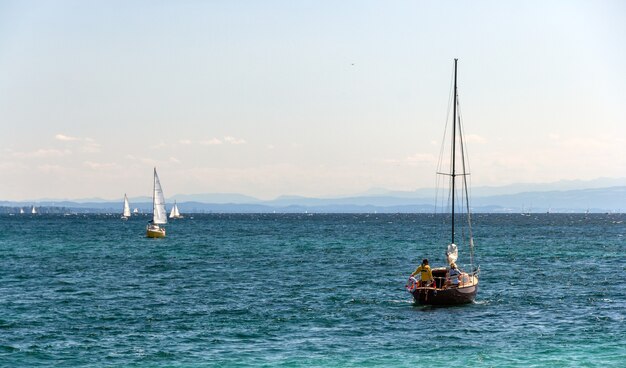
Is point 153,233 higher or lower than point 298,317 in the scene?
higher

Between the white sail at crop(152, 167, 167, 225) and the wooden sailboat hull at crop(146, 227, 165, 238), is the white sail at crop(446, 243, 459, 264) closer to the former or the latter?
the wooden sailboat hull at crop(146, 227, 165, 238)

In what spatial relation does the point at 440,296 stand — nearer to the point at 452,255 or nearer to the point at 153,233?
the point at 452,255

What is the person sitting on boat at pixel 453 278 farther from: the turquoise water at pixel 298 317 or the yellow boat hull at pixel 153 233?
the yellow boat hull at pixel 153 233

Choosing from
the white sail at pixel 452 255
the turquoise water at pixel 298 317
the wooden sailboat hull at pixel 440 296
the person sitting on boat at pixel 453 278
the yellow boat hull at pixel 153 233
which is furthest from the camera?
the yellow boat hull at pixel 153 233

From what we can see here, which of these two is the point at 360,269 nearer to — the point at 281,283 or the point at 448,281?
the point at 281,283

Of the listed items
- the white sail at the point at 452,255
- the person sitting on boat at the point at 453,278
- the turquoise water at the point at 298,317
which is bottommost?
the turquoise water at the point at 298,317

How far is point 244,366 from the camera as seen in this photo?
28562mm

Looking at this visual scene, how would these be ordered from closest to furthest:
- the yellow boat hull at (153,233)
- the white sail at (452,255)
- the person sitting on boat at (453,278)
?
the person sitting on boat at (453,278), the white sail at (452,255), the yellow boat hull at (153,233)

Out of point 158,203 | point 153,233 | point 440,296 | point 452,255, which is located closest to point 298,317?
point 440,296

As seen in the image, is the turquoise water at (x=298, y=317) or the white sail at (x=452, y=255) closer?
the turquoise water at (x=298, y=317)

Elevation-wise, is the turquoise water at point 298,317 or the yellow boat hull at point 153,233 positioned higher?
the yellow boat hull at point 153,233

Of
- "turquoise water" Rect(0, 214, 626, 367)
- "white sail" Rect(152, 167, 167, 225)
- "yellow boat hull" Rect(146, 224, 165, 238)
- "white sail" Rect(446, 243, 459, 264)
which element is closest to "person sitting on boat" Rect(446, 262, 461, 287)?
"white sail" Rect(446, 243, 459, 264)

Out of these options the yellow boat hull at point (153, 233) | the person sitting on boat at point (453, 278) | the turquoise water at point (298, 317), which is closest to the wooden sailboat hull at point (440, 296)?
the person sitting on boat at point (453, 278)

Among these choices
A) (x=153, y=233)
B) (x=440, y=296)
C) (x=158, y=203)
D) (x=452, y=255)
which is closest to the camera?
(x=440, y=296)
